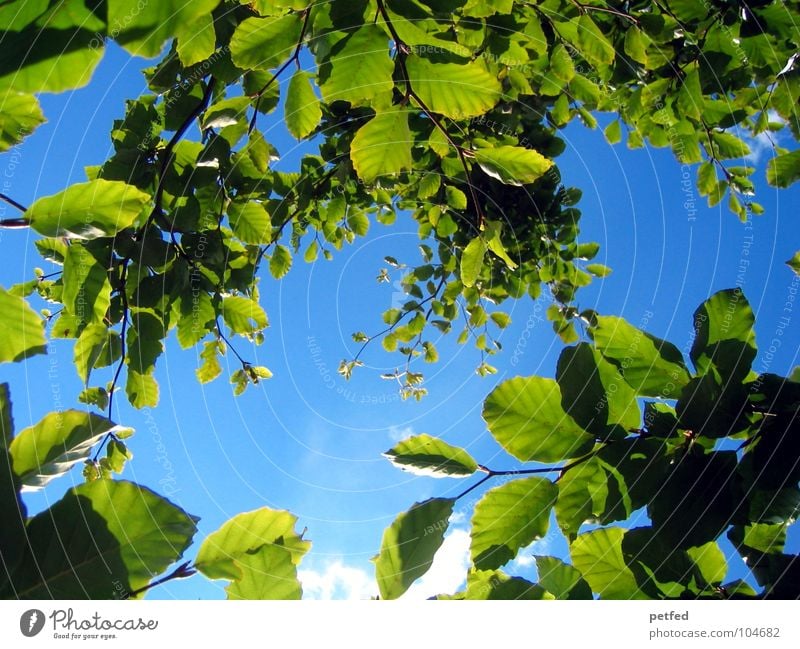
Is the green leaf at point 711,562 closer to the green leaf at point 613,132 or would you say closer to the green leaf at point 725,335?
the green leaf at point 725,335

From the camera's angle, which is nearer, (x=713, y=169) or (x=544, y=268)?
(x=713, y=169)

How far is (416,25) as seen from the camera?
1.97ft

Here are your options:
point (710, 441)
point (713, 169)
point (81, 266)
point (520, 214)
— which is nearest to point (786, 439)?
point (710, 441)

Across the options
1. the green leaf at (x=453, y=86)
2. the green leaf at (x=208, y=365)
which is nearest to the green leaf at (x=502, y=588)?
the green leaf at (x=453, y=86)

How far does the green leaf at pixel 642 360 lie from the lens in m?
0.56

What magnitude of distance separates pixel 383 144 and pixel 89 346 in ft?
2.13

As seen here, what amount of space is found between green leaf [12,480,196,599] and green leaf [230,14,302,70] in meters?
0.50

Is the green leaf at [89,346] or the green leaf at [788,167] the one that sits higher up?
the green leaf at [788,167]

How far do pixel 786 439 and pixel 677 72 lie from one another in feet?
3.30

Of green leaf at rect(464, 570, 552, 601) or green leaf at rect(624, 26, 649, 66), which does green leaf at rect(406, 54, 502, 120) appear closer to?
green leaf at rect(464, 570, 552, 601)

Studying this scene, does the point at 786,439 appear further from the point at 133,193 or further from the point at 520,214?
the point at 520,214

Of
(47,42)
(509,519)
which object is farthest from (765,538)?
(47,42)

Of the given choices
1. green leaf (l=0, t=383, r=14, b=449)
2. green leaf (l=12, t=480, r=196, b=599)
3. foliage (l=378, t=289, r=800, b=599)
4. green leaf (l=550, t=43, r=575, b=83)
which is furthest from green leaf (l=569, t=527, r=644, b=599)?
green leaf (l=550, t=43, r=575, b=83)

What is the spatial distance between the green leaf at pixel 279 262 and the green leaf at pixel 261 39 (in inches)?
31.7
